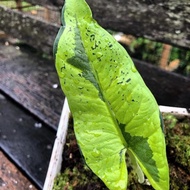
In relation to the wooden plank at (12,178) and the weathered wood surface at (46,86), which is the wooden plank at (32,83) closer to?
the weathered wood surface at (46,86)

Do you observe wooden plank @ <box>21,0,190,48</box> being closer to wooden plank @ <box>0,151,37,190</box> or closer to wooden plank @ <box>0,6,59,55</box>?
wooden plank @ <box>0,6,59,55</box>

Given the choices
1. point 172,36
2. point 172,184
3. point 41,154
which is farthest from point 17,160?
point 172,36

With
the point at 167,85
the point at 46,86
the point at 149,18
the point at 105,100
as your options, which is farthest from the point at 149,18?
the point at 105,100

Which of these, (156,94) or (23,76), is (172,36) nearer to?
(156,94)

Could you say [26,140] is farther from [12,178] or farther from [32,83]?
[32,83]

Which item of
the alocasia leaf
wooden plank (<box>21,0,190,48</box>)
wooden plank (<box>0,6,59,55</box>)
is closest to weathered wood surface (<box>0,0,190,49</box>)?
wooden plank (<box>21,0,190,48</box>)

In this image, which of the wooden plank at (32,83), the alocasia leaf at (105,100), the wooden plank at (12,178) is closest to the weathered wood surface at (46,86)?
the wooden plank at (32,83)

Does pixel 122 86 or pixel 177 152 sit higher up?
pixel 122 86
